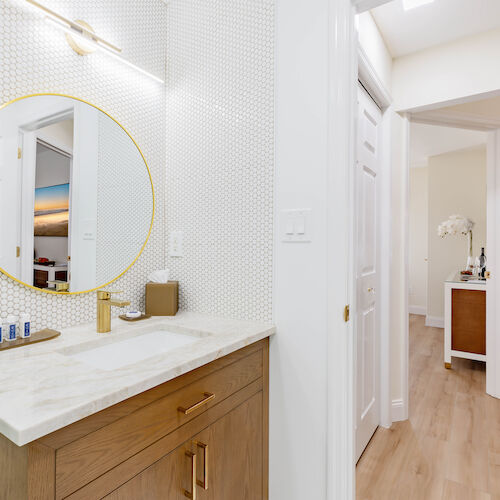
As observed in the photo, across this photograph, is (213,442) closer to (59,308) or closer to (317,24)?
(59,308)

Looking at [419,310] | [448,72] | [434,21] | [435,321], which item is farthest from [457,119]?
[419,310]

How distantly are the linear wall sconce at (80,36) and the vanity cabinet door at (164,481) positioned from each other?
1.40 metres

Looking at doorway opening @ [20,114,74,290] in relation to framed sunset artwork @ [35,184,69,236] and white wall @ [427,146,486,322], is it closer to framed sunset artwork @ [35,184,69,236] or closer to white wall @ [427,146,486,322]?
framed sunset artwork @ [35,184,69,236]

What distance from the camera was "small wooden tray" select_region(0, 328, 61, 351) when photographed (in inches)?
38.6

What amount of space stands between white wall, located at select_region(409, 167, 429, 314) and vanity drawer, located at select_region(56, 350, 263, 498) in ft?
17.7

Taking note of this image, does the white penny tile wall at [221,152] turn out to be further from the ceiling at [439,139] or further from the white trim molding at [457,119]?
the ceiling at [439,139]

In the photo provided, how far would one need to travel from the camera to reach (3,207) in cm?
108

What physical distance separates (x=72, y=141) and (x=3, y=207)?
1.17 feet

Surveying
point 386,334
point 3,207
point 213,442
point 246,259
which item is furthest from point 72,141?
point 386,334

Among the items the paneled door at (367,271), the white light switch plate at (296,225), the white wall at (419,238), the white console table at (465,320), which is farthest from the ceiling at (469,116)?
the white wall at (419,238)

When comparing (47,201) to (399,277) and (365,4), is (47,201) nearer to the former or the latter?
(365,4)

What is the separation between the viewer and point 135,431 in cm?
78

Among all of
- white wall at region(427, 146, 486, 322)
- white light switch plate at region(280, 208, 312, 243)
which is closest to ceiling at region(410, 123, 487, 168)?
white wall at region(427, 146, 486, 322)

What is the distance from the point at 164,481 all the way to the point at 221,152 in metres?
1.18
